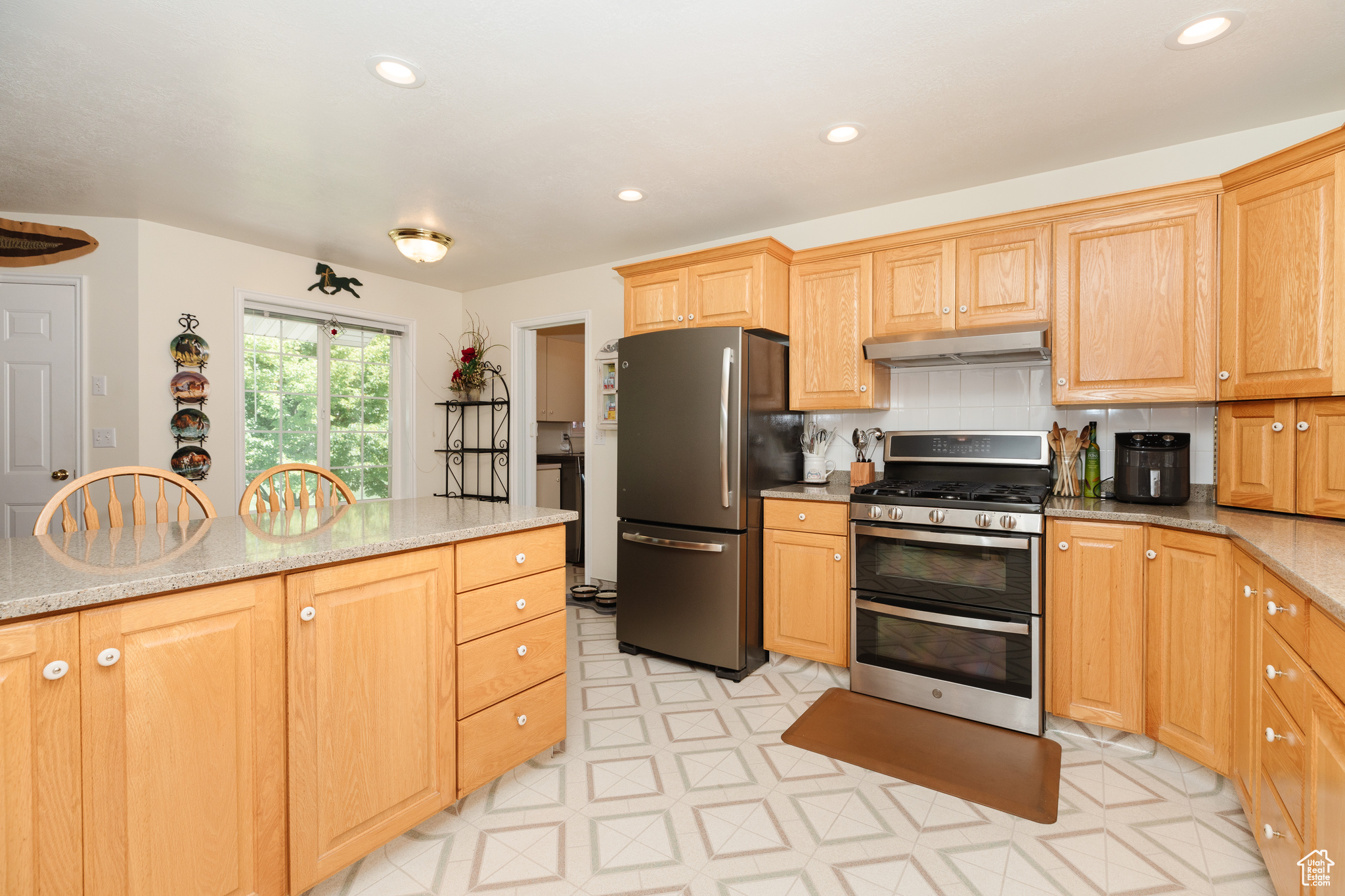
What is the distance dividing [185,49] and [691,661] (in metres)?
3.03

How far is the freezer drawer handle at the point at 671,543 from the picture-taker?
2.92m

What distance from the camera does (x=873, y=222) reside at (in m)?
3.21

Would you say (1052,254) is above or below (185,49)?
below

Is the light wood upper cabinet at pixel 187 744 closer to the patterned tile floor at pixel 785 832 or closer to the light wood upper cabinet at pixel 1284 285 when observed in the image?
the patterned tile floor at pixel 785 832

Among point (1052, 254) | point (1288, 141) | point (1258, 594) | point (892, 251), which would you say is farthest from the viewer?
point (892, 251)

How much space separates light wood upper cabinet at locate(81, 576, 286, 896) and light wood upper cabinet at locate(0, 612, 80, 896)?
0.7 inches

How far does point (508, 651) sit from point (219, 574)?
900 millimetres

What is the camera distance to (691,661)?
3109 mm

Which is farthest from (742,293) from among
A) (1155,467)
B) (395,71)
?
(1155,467)

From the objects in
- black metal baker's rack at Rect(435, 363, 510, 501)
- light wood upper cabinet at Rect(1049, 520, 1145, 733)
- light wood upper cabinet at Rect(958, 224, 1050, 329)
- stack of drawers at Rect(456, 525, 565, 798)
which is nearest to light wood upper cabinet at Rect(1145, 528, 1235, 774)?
light wood upper cabinet at Rect(1049, 520, 1145, 733)

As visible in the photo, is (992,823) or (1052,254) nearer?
(992,823)

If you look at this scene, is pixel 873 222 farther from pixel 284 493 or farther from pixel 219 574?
pixel 219 574

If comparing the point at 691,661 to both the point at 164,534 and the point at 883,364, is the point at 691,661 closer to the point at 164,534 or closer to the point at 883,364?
the point at 883,364

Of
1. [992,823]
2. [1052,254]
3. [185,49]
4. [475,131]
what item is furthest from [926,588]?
[185,49]
